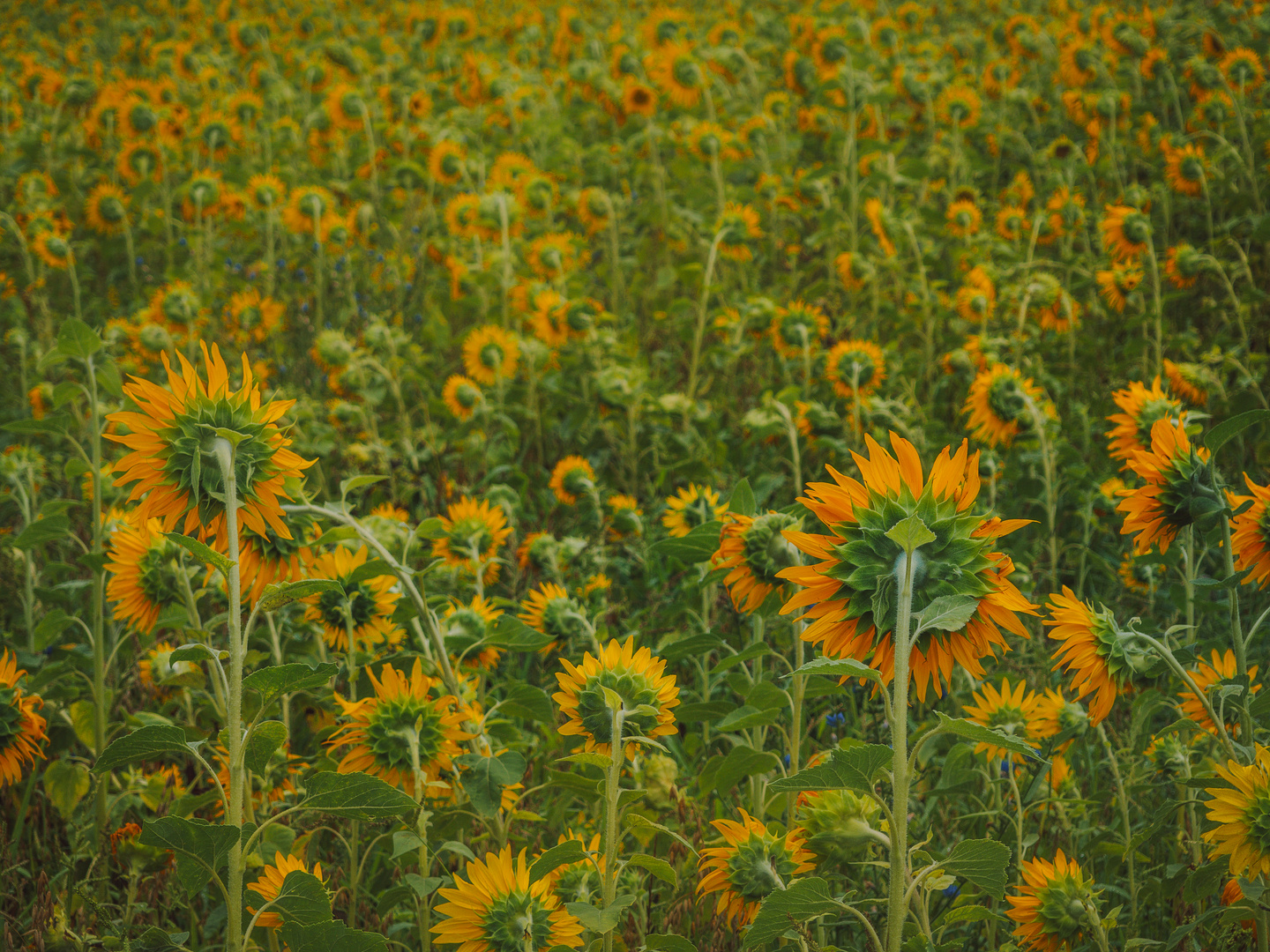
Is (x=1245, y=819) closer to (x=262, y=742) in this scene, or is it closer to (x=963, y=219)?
(x=262, y=742)

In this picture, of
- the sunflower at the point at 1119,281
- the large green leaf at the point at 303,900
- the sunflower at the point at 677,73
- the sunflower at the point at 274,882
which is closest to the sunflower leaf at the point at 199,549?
the large green leaf at the point at 303,900

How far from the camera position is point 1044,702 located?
167 cm

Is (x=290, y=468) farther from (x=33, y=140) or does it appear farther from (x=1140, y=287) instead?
(x=33, y=140)

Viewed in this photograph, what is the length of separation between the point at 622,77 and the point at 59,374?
10.4ft

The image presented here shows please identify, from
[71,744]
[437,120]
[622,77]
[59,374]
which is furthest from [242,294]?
[71,744]

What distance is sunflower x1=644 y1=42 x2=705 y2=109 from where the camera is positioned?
15.3 ft

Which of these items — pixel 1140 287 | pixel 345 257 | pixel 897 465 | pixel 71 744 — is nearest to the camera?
pixel 897 465

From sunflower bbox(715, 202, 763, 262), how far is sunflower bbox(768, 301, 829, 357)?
47 cm

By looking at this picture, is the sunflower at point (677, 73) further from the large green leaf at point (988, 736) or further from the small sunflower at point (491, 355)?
the large green leaf at point (988, 736)

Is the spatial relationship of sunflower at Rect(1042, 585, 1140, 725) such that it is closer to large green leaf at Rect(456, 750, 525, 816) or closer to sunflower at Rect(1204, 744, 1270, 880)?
sunflower at Rect(1204, 744, 1270, 880)

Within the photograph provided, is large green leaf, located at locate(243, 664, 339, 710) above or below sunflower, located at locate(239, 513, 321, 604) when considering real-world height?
above

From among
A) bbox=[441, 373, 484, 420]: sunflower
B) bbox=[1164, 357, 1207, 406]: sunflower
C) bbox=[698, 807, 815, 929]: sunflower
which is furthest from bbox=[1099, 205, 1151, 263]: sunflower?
bbox=[698, 807, 815, 929]: sunflower

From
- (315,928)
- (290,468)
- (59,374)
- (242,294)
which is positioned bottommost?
(59,374)

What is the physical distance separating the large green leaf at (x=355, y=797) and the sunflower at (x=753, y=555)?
1.88 ft
